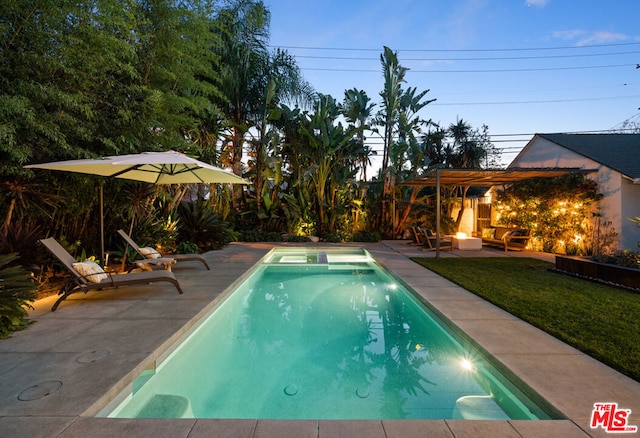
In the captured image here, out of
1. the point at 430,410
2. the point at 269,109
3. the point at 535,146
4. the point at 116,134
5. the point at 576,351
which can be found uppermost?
the point at 269,109

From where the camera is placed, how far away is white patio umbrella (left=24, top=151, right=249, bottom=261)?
4.89m

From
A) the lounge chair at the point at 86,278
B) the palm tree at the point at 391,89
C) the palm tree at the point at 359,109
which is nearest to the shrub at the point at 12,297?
the lounge chair at the point at 86,278

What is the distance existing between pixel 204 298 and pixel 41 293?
2.67 m

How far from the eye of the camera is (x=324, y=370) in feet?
11.6

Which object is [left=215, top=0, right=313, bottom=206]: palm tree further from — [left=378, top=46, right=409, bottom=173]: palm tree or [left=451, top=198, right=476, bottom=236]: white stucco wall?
[left=451, top=198, right=476, bottom=236]: white stucco wall

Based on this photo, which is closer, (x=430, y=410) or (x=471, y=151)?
(x=430, y=410)

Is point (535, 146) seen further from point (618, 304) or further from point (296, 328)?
point (296, 328)

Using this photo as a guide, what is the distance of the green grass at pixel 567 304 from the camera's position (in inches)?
133

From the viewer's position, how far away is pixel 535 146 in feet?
43.7

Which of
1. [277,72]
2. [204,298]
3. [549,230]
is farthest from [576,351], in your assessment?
[277,72]

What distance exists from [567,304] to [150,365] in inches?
225

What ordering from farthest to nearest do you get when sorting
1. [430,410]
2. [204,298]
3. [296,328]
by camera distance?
[204,298] < [296,328] < [430,410]

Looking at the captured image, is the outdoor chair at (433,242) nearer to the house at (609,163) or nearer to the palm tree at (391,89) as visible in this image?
the palm tree at (391,89)

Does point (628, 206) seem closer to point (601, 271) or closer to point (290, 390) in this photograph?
point (601, 271)
